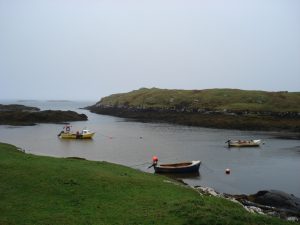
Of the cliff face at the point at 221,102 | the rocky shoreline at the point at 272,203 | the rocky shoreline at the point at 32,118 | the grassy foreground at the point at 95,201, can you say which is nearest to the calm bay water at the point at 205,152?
the rocky shoreline at the point at 272,203

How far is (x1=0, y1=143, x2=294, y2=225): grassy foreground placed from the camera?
16.1m

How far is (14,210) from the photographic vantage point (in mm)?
17062

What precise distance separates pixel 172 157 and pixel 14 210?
34793 millimetres

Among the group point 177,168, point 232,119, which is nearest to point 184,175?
point 177,168

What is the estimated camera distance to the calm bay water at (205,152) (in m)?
36.6

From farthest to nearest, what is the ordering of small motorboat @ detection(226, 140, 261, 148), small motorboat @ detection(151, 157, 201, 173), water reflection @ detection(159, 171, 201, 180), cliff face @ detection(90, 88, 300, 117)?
cliff face @ detection(90, 88, 300, 117) < small motorboat @ detection(226, 140, 261, 148) < small motorboat @ detection(151, 157, 201, 173) < water reflection @ detection(159, 171, 201, 180)

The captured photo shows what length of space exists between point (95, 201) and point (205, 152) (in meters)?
37.8

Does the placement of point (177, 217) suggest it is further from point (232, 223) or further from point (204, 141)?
point (204, 141)

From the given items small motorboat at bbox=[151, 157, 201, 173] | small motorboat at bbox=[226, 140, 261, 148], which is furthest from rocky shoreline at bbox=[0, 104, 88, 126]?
small motorboat at bbox=[151, 157, 201, 173]

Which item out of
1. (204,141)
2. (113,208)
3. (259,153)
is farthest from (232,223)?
(204,141)

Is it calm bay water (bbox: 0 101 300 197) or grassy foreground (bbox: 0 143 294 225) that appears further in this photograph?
calm bay water (bbox: 0 101 300 197)

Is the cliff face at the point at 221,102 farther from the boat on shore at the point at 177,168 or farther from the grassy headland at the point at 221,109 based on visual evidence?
the boat on shore at the point at 177,168

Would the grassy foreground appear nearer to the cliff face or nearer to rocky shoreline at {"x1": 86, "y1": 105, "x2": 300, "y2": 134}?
rocky shoreline at {"x1": 86, "y1": 105, "x2": 300, "y2": 134}

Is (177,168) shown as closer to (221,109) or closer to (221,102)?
(221,109)
